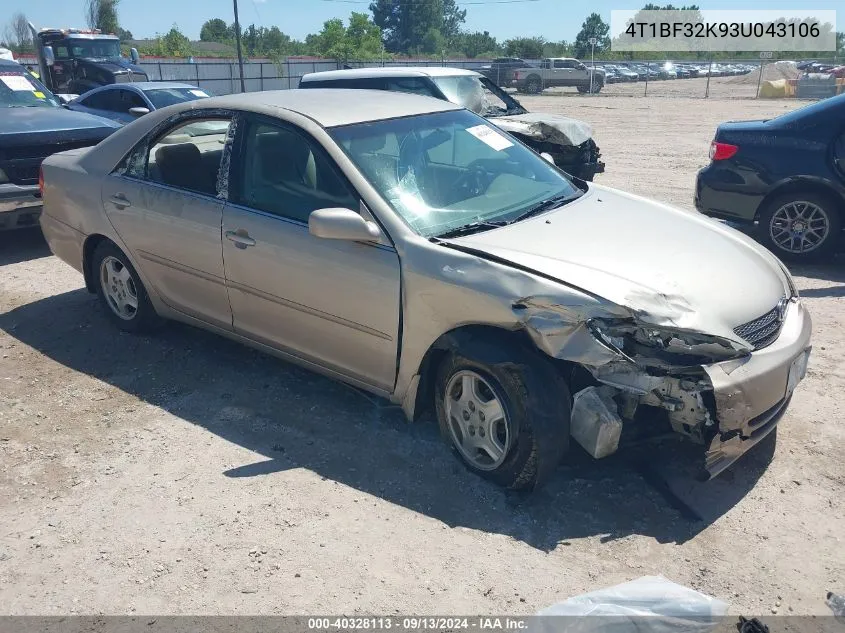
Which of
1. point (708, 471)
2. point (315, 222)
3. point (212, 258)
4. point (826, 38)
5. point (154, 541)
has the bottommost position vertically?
point (154, 541)

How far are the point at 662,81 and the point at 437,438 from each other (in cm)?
5184

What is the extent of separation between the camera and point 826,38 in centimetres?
5594

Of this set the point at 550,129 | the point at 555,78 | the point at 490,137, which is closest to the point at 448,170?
the point at 490,137

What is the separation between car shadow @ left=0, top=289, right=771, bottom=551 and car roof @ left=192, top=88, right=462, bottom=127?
158 cm

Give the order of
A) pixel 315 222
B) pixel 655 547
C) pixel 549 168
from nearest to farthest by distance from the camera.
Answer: pixel 655 547 < pixel 315 222 < pixel 549 168

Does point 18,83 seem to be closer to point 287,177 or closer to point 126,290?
point 126,290

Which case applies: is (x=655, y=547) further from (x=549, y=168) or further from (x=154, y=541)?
(x=549, y=168)

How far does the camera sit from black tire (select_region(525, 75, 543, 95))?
124ft

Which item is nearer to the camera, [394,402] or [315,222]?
[315,222]

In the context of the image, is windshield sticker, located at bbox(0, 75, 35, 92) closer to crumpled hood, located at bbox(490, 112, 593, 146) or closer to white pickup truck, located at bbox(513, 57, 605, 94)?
crumpled hood, located at bbox(490, 112, 593, 146)

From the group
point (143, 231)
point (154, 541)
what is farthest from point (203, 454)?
point (143, 231)

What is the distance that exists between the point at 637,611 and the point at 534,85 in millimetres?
37839

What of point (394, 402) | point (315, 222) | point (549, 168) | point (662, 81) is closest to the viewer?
point (315, 222)

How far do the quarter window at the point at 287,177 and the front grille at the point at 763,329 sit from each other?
1.91m
